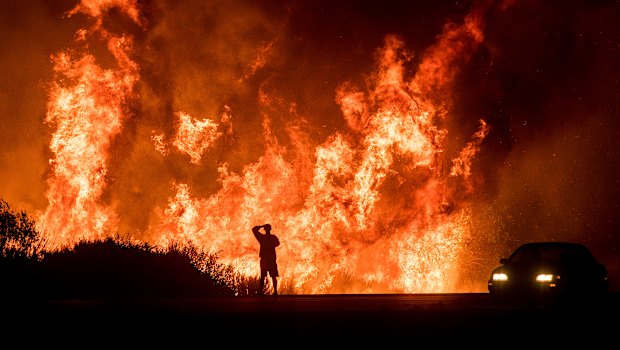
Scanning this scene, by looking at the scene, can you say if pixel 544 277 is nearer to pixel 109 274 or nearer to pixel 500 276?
pixel 500 276

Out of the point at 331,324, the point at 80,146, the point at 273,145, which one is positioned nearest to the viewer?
the point at 331,324

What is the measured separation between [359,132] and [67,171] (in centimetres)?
1170

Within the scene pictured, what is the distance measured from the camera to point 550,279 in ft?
52.2

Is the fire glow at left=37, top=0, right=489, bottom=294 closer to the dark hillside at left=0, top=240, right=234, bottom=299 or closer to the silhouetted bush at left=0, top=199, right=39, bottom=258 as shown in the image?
the dark hillside at left=0, top=240, right=234, bottom=299

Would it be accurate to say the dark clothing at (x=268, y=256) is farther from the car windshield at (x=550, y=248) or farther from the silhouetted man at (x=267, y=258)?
the car windshield at (x=550, y=248)

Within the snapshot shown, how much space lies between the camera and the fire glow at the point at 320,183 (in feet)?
108

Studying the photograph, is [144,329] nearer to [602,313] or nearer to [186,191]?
[602,313]

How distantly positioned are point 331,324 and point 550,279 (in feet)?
19.1

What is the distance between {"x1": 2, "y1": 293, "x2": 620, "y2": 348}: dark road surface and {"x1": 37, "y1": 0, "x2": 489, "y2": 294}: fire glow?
54.1ft

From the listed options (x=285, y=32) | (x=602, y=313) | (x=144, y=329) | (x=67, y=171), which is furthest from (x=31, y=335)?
(x=285, y=32)

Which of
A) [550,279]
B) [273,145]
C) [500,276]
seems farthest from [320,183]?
[550,279]

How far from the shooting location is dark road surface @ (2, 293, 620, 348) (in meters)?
9.71

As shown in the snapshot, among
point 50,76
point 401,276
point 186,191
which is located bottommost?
point 401,276

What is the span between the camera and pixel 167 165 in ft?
129
